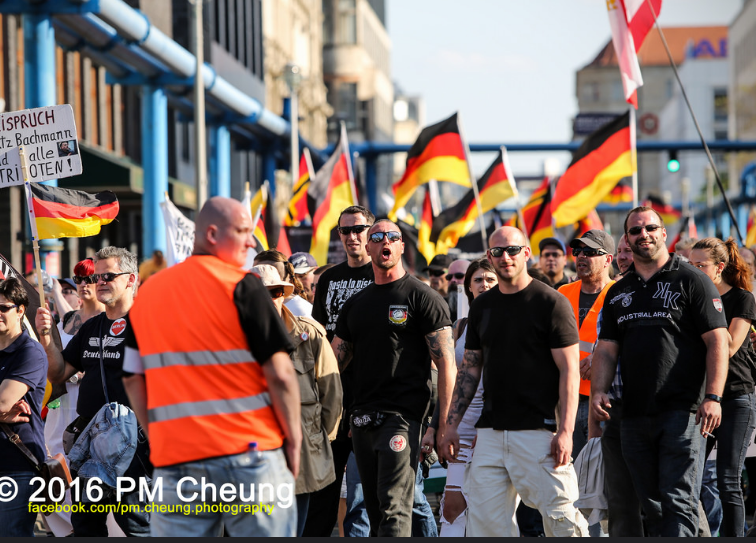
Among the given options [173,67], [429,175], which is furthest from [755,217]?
[173,67]

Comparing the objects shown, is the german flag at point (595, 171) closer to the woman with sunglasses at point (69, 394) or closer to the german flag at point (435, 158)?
the german flag at point (435, 158)

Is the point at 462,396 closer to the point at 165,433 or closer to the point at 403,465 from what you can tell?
the point at 403,465

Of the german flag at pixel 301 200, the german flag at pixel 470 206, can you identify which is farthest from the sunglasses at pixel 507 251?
the german flag at pixel 301 200

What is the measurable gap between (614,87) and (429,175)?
138 metres

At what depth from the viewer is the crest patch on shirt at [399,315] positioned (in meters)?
6.63

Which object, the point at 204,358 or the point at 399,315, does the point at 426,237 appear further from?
the point at 204,358

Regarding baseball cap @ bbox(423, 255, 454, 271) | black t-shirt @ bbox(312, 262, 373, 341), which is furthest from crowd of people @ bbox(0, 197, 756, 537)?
baseball cap @ bbox(423, 255, 454, 271)

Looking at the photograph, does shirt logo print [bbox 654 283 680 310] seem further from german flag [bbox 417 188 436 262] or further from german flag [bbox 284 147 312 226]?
german flag [bbox 284 147 312 226]

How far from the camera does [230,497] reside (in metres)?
4.40

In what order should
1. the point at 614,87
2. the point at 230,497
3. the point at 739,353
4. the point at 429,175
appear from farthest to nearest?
the point at 614,87
the point at 429,175
the point at 739,353
the point at 230,497

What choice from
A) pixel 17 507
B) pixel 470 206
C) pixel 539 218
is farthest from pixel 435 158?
pixel 17 507

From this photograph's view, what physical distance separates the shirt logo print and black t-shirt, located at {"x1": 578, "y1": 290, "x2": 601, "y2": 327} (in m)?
1.46

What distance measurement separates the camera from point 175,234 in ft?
38.7

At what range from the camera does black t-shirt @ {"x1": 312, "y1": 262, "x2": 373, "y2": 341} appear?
24.6ft
